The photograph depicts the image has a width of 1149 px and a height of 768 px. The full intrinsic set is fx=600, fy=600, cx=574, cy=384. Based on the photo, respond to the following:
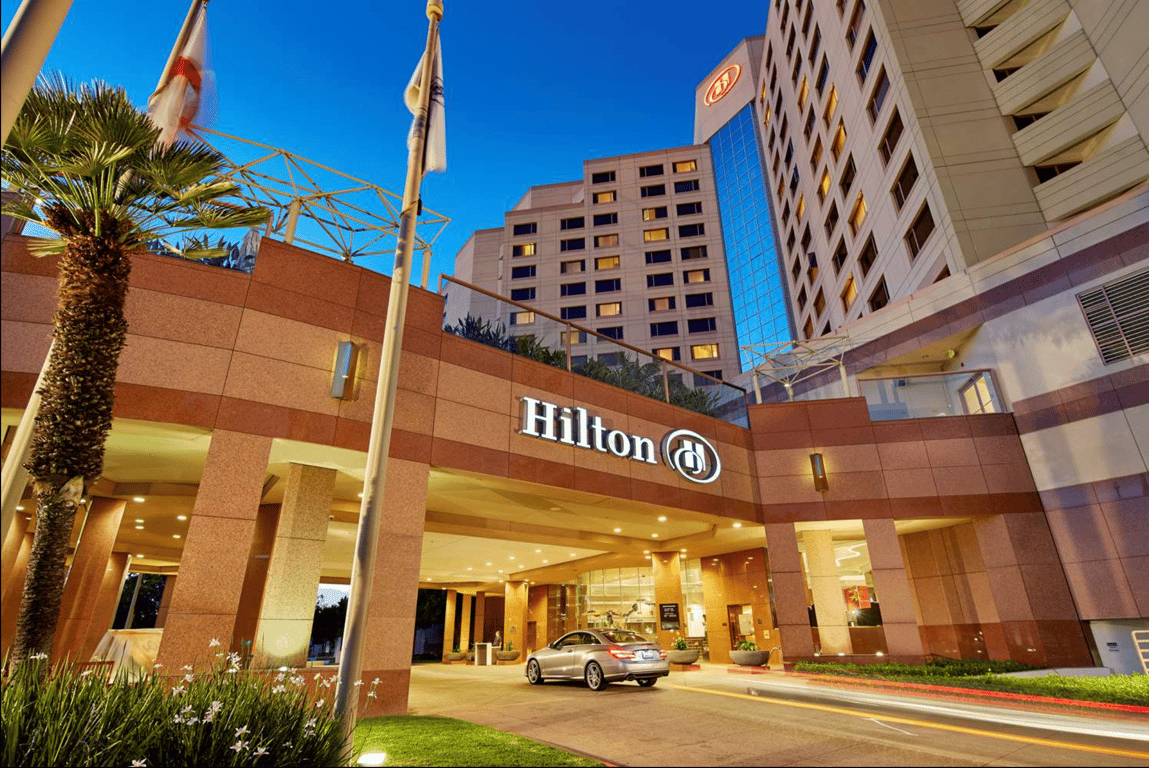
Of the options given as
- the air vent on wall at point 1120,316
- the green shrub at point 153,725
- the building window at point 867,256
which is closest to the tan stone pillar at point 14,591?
the green shrub at point 153,725

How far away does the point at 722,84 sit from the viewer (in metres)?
80.4

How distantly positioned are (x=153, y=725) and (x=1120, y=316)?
2563cm

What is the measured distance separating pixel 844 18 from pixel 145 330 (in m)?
41.9

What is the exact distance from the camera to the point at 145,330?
1130 cm

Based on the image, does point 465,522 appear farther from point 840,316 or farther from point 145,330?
point 840,316

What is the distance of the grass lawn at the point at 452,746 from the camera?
7.12 m

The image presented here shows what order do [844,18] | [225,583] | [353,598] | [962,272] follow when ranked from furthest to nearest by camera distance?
[844,18] → [962,272] → [225,583] → [353,598]

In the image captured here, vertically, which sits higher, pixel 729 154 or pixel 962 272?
pixel 729 154

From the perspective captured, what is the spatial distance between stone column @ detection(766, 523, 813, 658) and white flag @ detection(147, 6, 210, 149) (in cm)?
1945

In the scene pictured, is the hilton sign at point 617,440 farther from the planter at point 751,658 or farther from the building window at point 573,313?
the building window at point 573,313

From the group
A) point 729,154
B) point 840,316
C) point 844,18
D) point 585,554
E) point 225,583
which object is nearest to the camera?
point 225,583

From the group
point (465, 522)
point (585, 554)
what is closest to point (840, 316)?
point (585, 554)

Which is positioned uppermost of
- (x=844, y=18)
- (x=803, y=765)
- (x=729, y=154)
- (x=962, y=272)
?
(x=729, y=154)

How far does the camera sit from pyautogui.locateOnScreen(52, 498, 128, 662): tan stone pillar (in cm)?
1625
